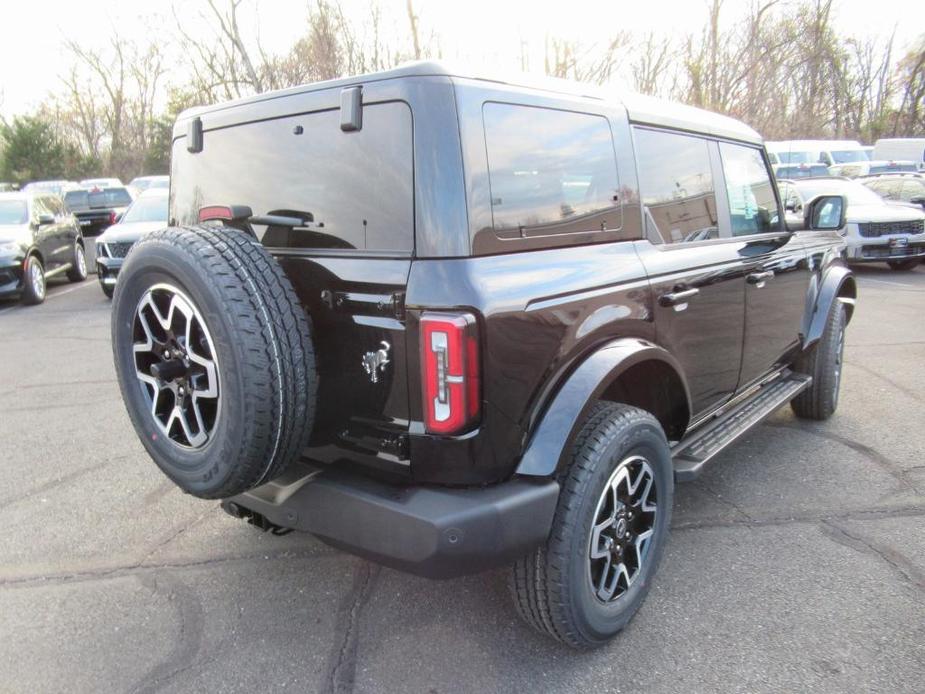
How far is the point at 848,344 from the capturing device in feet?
22.8

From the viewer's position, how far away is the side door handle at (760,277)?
336cm

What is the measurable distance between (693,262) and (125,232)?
933 cm

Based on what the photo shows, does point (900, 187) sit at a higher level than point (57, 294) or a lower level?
higher

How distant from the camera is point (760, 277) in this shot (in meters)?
3.45

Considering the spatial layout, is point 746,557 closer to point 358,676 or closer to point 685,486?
point 685,486

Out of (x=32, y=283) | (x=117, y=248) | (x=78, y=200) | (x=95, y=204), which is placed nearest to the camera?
(x=117, y=248)

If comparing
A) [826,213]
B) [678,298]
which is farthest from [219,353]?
[826,213]

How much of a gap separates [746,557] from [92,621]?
280 centimetres

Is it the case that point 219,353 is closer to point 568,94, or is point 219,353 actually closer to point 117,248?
point 568,94

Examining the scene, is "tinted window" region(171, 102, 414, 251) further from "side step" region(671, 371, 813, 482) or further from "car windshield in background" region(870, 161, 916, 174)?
"car windshield in background" region(870, 161, 916, 174)

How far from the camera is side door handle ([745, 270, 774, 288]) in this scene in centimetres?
336

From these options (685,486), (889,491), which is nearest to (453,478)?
(685,486)

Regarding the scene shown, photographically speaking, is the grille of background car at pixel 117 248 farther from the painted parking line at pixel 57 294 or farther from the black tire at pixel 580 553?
the black tire at pixel 580 553

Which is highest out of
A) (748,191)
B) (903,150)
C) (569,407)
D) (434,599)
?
(903,150)
